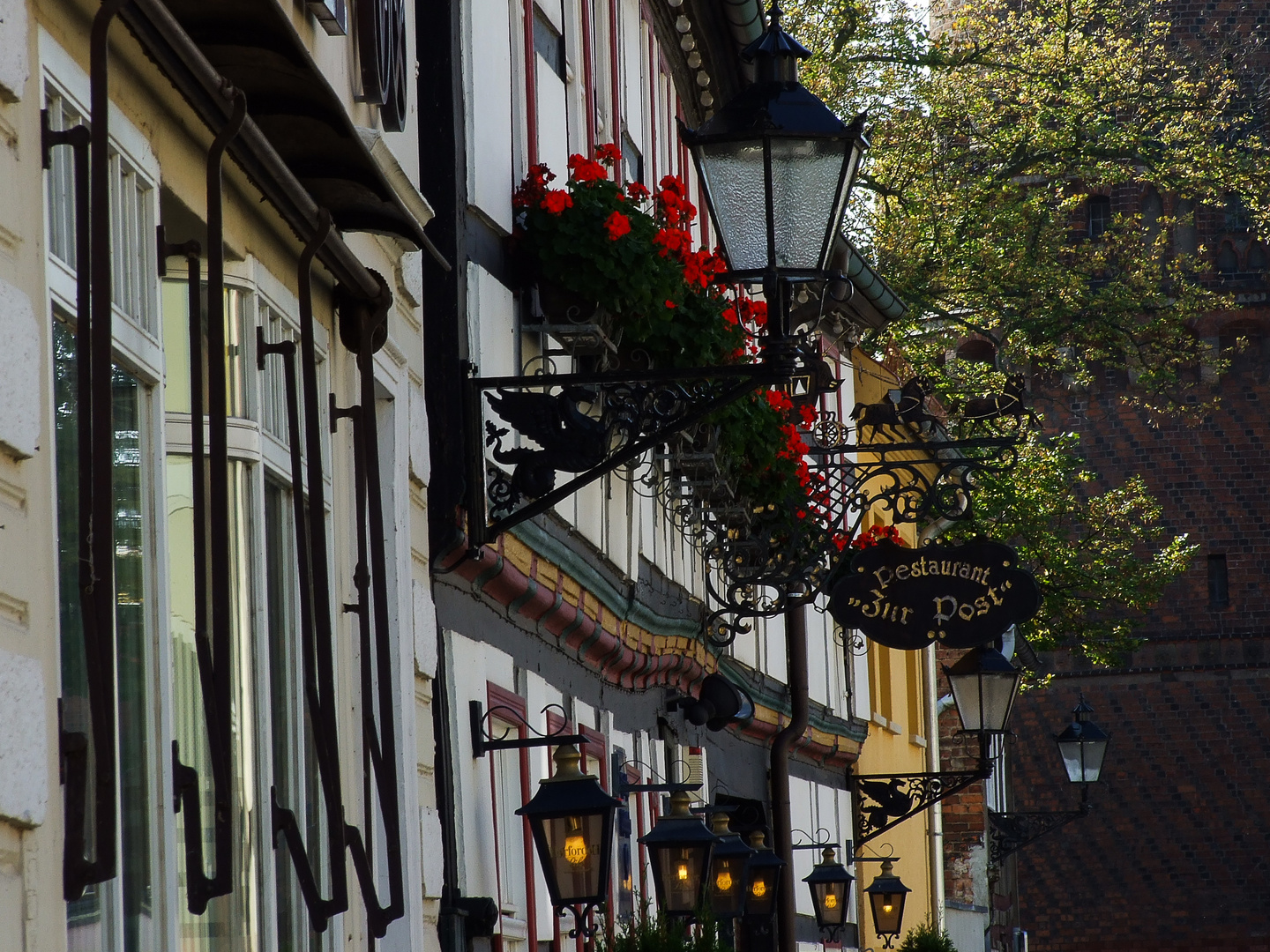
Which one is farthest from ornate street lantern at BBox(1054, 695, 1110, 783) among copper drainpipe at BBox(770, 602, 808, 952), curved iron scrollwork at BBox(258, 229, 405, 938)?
curved iron scrollwork at BBox(258, 229, 405, 938)

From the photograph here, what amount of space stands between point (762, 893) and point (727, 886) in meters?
1.61

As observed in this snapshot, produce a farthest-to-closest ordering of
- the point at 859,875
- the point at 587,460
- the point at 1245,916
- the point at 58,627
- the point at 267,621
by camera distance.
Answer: the point at 1245,916
the point at 859,875
the point at 587,460
the point at 267,621
the point at 58,627

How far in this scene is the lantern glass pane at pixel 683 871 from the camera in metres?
8.61

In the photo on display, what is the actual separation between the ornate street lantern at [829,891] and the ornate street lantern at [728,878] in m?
3.90

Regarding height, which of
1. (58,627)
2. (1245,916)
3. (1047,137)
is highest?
(1047,137)

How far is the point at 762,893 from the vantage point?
11531 mm

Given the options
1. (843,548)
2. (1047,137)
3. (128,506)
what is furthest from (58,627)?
(1047,137)

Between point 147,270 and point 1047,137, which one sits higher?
point 1047,137

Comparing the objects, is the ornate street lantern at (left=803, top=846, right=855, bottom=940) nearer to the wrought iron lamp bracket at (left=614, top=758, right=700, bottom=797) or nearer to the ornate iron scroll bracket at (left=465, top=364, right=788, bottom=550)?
the wrought iron lamp bracket at (left=614, top=758, right=700, bottom=797)

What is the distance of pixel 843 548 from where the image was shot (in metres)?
11.4

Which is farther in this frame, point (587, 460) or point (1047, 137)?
point (1047, 137)

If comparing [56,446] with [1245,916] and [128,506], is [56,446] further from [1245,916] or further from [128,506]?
[1245,916]

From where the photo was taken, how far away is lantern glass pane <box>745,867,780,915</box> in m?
11.5

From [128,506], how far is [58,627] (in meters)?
0.56
